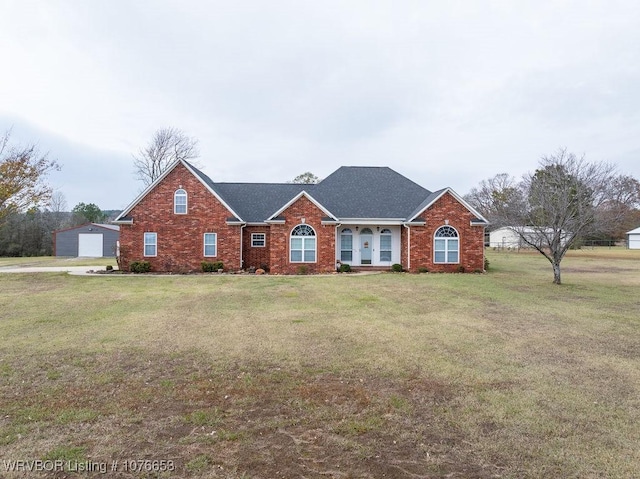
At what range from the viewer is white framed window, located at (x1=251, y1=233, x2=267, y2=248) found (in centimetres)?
2423

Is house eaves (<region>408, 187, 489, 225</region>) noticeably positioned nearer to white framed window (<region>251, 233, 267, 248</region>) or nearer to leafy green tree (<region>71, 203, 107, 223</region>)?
white framed window (<region>251, 233, 267, 248</region>)

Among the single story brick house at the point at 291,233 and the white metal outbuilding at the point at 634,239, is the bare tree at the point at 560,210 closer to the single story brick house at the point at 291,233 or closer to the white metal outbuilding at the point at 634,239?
the single story brick house at the point at 291,233

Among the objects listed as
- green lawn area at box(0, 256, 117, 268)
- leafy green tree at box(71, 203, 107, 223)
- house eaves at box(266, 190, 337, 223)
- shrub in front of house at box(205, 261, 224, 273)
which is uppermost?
leafy green tree at box(71, 203, 107, 223)

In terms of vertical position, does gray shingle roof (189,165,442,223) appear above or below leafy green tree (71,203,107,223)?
below

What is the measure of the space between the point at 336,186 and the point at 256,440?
23241 millimetres

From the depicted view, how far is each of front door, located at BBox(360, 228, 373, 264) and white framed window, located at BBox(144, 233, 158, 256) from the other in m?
12.1

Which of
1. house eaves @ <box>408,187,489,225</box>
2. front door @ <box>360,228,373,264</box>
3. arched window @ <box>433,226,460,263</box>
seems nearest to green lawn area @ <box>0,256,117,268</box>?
front door @ <box>360,228,373,264</box>

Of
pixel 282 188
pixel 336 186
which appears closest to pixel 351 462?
pixel 336 186

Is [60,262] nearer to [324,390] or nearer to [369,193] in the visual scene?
[369,193]

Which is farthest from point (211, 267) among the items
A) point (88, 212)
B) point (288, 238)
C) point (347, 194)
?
point (88, 212)

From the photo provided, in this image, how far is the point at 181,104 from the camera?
23.4 meters

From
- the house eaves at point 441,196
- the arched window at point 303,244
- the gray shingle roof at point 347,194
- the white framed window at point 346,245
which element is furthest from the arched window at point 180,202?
the house eaves at point 441,196

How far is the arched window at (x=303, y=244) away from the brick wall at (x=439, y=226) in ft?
18.4

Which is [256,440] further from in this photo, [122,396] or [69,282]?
[69,282]
